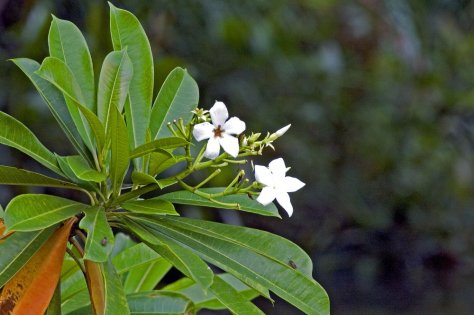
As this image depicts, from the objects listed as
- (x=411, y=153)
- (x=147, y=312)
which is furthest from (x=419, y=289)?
(x=147, y=312)

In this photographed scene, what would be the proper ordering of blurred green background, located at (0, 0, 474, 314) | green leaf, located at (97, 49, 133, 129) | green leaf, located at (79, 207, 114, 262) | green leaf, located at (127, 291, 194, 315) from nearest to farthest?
green leaf, located at (79, 207, 114, 262)
green leaf, located at (97, 49, 133, 129)
green leaf, located at (127, 291, 194, 315)
blurred green background, located at (0, 0, 474, 314)

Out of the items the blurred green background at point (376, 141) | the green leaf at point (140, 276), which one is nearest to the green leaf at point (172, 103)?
the green leaf at point (140, 276)

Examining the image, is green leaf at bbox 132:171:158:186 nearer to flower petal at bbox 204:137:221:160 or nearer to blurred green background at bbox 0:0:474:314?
flower petal at bbox 204:137:221:160

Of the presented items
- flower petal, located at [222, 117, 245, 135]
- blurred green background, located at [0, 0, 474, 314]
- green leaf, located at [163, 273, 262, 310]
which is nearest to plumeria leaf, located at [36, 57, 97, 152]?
flower petal, located at [222, 117, 245, 135]

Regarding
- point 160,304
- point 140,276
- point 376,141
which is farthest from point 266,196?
point 376,141

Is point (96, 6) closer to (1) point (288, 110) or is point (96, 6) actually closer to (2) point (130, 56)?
(1) point (288, 110)
